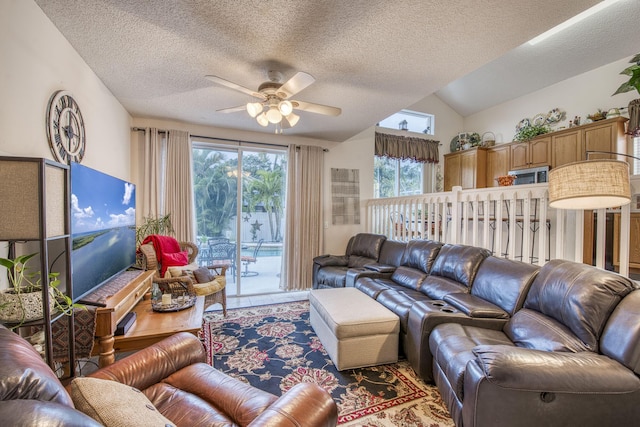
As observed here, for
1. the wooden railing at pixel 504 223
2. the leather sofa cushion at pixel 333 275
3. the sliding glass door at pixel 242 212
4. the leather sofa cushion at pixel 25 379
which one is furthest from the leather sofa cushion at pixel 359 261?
the leather sofa cushion at pixel 25 379

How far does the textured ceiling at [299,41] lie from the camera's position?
1625 millimetres

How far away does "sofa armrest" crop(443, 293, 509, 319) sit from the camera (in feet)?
6.32

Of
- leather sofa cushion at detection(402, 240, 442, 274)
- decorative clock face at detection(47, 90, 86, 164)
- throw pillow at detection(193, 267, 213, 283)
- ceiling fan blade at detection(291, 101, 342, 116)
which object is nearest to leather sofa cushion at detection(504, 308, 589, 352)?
leather sofa cushion at detection(402, 240, 442, 274)

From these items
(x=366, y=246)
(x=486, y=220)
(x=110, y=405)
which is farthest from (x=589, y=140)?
(x=110, y=405)

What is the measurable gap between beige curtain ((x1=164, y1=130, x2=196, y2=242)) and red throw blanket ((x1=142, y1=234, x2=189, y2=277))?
24.6 inches

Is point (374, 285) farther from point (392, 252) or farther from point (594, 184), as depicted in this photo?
point (594, 184)

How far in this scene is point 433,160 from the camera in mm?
5512

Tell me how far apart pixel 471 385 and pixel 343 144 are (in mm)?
4124

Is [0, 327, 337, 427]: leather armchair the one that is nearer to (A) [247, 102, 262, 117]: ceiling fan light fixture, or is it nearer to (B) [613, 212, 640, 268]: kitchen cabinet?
(A) [247, 102, 262, 117]: ceiling fan light fixture

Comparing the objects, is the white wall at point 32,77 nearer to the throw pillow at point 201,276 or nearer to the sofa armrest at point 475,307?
the throw pillow at point 201,276

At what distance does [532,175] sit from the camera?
14.5ft

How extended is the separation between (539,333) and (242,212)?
12.2 ft

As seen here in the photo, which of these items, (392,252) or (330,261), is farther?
(330,261)

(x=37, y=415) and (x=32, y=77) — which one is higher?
(x=32, y=77)
